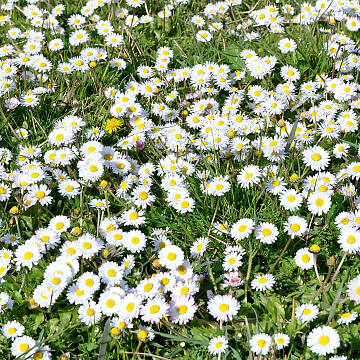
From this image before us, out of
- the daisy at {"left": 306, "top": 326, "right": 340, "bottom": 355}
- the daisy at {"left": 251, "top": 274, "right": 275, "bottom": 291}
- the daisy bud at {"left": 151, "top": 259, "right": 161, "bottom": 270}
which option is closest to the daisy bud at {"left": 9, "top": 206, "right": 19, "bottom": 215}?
the daisy bud at {"left": 151, "top": 259, "right": 161, "bottom": 270}

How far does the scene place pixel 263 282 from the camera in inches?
114

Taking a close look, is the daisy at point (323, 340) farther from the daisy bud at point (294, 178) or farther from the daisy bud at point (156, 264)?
the daisy bud at point (294, 178)

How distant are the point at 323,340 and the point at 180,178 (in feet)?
4.45

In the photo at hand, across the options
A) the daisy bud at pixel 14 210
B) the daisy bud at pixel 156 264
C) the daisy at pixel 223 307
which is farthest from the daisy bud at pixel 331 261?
the daisy bud at pixel 14 210

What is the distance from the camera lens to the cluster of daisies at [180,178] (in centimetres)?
278

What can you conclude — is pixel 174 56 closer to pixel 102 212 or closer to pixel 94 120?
pixel 94 120

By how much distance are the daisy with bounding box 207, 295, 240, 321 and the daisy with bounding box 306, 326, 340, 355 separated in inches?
15.3

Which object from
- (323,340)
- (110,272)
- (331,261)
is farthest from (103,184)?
(323,340)

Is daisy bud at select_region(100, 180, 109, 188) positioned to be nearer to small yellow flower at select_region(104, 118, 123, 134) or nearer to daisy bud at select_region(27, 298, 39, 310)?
small yellow flower at select_region(104, 118, 123, 134)

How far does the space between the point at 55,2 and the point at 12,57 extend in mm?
815

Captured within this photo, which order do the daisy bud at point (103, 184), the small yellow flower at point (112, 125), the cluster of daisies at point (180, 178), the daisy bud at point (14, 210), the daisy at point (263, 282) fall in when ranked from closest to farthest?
the cluster of daisies at point (180, 178)
the daisy at point (263, 282)
the daisy bud at point (14, 210)
the daisy bud at point (103, 184)
the small yellow flower at point (112, 125)

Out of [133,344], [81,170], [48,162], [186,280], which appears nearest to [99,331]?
[133,344]

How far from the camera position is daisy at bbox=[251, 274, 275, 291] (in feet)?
9.49

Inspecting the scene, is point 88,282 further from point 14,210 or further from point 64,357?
point 14,210
